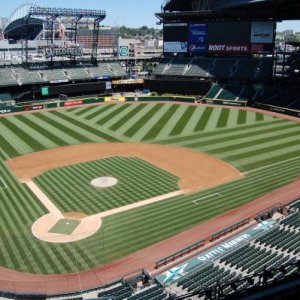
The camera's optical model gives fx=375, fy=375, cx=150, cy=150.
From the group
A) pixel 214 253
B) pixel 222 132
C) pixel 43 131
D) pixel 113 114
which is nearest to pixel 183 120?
pixel 222 132

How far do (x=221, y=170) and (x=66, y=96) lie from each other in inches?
2262

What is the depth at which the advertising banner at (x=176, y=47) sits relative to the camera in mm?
95375

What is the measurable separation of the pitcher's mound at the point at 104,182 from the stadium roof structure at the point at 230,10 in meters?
52.8

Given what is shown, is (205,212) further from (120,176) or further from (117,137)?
(117,137)

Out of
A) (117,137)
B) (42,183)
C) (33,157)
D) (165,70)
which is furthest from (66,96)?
(42,183)

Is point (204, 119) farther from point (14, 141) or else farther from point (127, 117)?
point (14, 141)

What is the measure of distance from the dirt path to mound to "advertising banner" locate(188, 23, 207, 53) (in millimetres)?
49363

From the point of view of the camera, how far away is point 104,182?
38.4m

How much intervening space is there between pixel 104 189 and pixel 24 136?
25.7m

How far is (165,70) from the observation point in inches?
3846

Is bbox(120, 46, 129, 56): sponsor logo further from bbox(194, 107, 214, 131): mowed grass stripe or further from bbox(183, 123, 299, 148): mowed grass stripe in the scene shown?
bbox(183, 123, 299, 148): mowed grass stripe

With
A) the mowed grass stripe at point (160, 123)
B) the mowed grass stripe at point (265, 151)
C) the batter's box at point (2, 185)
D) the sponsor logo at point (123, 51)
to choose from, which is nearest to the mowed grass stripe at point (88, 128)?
the mowed grass stripe at point (160, 123)

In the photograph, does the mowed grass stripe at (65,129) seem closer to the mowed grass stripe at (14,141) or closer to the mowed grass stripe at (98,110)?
the mowed grass stripe at (98,110)

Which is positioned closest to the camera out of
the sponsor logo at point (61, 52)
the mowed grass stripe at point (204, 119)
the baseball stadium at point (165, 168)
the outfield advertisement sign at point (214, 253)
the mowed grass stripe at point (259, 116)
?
the outfield advertisement sign at point (214, 253)
